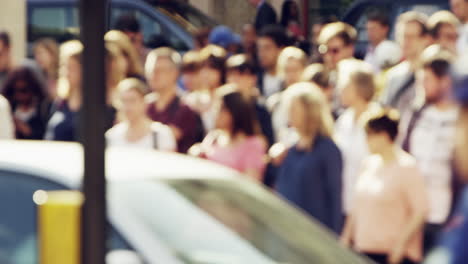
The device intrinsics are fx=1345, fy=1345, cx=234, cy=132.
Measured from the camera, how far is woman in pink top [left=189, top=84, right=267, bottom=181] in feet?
25.9

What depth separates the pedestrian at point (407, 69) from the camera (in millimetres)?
8562

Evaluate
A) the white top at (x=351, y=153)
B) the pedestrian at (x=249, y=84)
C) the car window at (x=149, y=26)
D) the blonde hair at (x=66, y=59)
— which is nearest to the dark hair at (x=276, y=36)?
the pedestrian at (x=249, y=84)

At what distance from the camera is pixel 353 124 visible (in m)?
7.92

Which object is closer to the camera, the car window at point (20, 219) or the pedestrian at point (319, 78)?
the car window at point (20, 219)

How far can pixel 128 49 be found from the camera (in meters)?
9.51

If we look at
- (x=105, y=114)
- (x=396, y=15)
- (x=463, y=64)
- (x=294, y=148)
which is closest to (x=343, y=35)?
(x=294, y=148)

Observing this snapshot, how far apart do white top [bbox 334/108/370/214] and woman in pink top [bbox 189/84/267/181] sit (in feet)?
1.58

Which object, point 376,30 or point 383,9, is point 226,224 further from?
point 383,9

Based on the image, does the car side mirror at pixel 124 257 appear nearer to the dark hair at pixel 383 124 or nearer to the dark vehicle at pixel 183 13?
the dark hair at pixel 383 124

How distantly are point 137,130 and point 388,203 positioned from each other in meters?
1.59

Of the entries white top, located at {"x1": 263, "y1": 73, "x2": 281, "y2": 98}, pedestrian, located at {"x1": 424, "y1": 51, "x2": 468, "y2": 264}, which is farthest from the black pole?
white top, located at {"x1": 263, "y1": 73, "x2": 281, "y2": 98}

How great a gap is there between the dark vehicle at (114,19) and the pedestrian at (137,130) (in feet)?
26.8

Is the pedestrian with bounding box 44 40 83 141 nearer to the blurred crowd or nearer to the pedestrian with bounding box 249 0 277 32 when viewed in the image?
the blurred crowd

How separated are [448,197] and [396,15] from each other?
7226 millimetres
